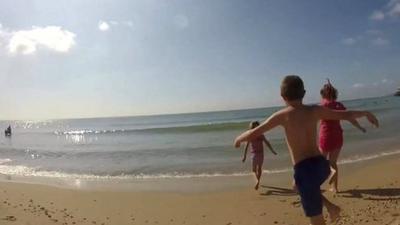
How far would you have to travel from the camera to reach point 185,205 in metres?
9.21

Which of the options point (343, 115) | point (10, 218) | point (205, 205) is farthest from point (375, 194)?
point (10, 218)

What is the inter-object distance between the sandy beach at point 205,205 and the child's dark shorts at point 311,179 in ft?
8.72

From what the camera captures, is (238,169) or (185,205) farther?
(238,169)

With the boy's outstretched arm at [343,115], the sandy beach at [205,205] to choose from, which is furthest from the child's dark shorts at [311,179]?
the sandy beach at [205,205]

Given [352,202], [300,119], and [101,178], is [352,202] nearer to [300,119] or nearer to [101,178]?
[300,119]

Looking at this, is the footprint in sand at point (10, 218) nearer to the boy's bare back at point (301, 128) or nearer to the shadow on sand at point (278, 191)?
the shadow on sand at point (278, 191)

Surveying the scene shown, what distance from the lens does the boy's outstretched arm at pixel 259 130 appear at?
4109mm

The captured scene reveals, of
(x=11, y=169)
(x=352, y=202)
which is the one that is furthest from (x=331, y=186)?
(x=11, y=169)

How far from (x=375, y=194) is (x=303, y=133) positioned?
5016 mm

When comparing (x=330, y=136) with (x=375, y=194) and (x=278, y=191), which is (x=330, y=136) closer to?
(x=375, y=194)

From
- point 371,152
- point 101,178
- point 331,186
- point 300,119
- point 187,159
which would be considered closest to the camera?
point 300,119

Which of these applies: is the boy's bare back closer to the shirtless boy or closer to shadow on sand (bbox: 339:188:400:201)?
the shirtless boy

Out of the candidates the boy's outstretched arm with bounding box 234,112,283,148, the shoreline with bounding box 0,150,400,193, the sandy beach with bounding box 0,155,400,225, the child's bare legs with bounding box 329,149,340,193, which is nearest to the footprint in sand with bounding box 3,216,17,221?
the sandy beach with bounding box 0,155,400,225

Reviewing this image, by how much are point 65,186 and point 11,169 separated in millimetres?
6485
